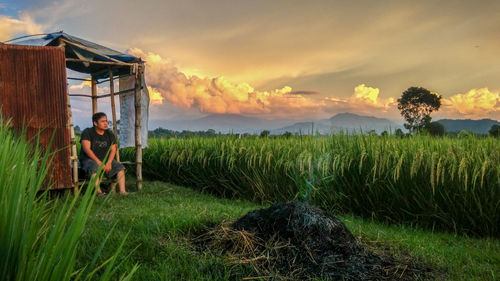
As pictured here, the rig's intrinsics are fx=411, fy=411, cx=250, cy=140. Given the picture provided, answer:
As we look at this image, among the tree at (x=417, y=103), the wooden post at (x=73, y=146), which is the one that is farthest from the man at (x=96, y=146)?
the tree at (x=417, y=103)

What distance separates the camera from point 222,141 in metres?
8.84

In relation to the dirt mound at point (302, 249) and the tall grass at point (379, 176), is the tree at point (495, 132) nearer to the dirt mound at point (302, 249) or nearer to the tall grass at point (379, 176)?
the tall grass at point (379, 176)

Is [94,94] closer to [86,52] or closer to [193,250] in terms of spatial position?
[86,52]

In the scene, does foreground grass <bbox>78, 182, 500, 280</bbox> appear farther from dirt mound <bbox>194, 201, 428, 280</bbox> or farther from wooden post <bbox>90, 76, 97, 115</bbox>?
wooden post <bbox>90, 76, 97, 115</bbox>

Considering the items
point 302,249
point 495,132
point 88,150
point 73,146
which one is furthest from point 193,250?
point 495,132

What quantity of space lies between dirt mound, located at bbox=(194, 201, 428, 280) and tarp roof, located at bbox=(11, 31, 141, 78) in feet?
17.8

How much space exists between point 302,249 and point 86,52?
6322mm

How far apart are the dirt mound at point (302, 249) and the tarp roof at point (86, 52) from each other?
5.42 meters

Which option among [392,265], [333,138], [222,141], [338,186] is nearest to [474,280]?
[392,265]

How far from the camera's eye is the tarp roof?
23.9 ft

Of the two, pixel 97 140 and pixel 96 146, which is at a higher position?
pixel 97 140

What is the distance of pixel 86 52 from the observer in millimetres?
7887

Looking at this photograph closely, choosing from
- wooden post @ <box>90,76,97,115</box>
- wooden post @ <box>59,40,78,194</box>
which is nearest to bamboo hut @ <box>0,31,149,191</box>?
wooden post @ <box>59,40,78,194</box>

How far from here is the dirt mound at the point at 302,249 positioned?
3150mm
